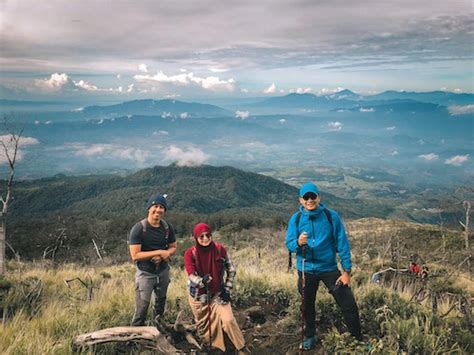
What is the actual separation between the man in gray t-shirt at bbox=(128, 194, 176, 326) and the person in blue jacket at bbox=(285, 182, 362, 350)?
5.72ft

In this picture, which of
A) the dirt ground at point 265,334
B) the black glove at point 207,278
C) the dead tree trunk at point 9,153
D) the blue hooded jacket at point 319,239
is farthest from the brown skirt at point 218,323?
the dead tree trunk at point 9,153

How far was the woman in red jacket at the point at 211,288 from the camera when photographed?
4.79m

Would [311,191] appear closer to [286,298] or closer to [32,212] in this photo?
[286,298]

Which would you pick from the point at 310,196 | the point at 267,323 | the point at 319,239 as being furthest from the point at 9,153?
the point at 319,239

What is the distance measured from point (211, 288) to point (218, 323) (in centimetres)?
46

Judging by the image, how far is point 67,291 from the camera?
23.9 feet

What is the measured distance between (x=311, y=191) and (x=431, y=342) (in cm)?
226

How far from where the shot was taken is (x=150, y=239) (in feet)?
16.9

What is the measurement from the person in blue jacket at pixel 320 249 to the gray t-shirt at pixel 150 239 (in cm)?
174

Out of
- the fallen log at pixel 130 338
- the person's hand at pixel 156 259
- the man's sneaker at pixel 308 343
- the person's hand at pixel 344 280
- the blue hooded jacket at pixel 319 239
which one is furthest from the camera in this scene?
the person's hand at pixel 156 259

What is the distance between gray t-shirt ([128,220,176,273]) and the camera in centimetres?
509

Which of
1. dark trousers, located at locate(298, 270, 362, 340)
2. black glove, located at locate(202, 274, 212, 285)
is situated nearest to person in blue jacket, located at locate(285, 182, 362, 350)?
dark trousers, located at locate(298, 270, 362, 340)

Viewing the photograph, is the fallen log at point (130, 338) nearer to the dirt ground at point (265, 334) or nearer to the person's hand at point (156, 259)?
the dirt ground at point (265, 334)

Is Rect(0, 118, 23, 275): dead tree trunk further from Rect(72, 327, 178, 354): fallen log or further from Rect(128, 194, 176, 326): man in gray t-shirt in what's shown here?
Rect(72, 327, 178, 354): fallen log
